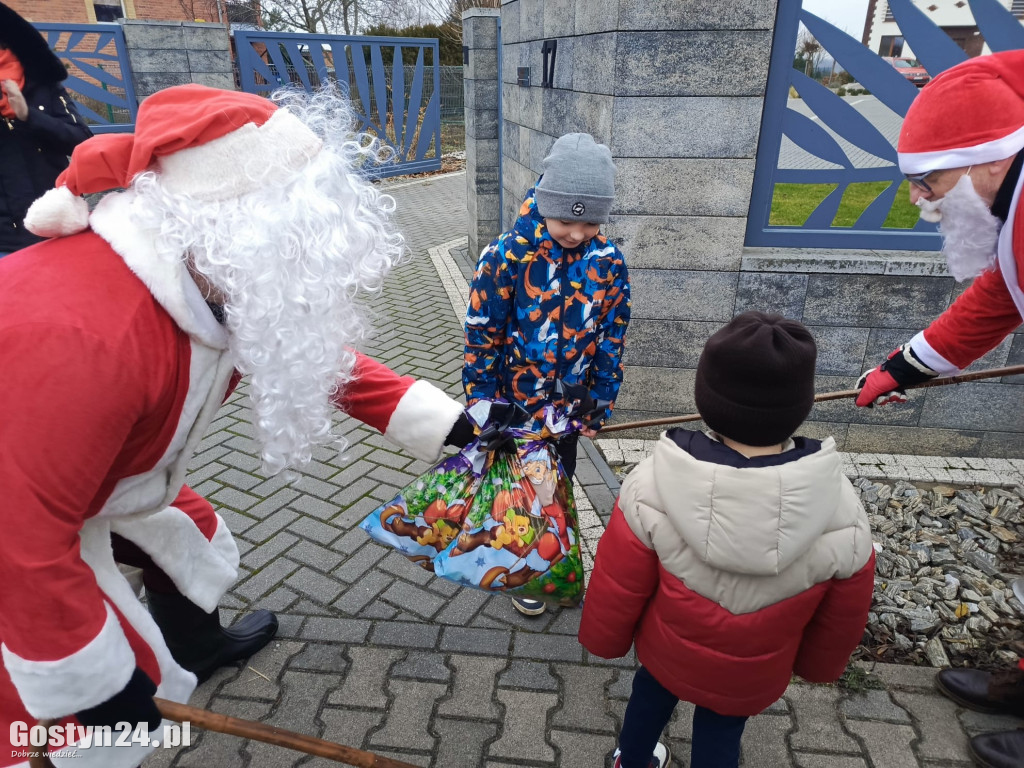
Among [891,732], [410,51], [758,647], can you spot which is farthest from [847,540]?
[410,51]

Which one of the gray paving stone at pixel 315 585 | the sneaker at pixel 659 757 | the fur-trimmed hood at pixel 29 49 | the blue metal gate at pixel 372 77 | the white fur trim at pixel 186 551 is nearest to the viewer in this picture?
the white fur trim at pixel 186 551

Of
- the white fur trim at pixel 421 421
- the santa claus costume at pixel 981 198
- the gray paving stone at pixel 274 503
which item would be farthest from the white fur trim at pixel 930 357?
the gray paving stone at pixel 274 503

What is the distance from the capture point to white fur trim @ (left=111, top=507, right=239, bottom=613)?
5.85 ft

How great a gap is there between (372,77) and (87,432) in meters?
12.2

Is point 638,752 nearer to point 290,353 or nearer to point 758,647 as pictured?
point 758,647

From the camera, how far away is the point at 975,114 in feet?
6.19

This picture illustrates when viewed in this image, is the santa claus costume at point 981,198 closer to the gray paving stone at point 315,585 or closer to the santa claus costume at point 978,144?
the santa claus costume at point 978,144

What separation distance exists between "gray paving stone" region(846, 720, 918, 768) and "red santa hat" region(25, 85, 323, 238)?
97.0 inches

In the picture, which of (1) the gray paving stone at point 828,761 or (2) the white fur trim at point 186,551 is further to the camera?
(1) the gray paving stone at point 828,761

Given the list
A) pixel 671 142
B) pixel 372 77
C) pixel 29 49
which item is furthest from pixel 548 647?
pixel 372 77

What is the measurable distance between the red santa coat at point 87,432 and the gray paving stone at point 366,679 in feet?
2.83

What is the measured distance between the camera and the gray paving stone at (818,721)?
219cm

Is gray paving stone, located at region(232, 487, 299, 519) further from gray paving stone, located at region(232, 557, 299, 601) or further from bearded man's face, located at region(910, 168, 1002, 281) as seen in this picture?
bearded man's face, located at region(910, 168, 1002, 281)

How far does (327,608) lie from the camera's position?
9.05 feet
